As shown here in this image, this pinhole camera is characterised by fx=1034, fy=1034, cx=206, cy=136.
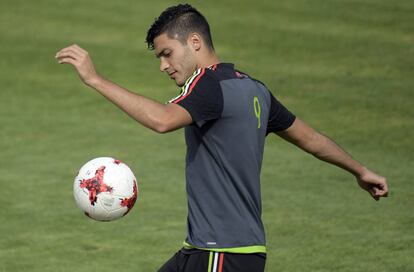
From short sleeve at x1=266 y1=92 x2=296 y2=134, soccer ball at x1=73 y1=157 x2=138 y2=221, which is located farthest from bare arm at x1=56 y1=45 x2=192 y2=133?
soccer ball at x1=73 y1=157 x2=138 y2=221

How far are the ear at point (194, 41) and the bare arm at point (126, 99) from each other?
684mm

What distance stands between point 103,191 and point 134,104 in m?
1.39

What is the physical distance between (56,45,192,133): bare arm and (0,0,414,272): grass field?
14.4 ft

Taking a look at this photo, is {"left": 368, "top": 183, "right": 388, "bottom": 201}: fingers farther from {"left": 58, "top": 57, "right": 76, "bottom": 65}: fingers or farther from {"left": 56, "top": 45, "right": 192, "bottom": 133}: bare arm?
{"left": 58, "top": 57, "right": 76, "bottom": 65}: fingers

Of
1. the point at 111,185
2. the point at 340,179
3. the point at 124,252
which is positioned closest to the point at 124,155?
the point at 340,179

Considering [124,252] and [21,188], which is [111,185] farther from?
[21,188]

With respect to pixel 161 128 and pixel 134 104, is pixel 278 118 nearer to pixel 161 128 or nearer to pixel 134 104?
pixel 161 128

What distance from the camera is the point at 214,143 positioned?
21.0 ft

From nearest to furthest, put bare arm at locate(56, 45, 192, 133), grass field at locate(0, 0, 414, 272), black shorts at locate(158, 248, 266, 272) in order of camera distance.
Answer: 1. bare arm at locate(56, 45, 192, 133)
2. black shorts at locate(158, 248, 266, 272)
3. grass field at locate(0, 0, 414, 272)

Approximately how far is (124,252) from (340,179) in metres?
3.85

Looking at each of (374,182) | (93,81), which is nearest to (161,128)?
(93,81)

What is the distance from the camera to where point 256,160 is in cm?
657

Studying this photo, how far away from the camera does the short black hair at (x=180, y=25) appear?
6609 mm

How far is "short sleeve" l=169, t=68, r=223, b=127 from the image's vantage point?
20.2 feet
